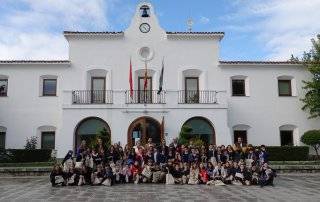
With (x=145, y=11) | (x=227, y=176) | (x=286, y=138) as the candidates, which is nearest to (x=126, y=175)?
(x=227, y=176)

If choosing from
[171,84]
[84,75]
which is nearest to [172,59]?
[171,84]

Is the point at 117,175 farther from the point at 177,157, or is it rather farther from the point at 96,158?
the point at 177,157

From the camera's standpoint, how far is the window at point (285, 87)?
86.5ft

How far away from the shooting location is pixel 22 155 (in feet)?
76.5

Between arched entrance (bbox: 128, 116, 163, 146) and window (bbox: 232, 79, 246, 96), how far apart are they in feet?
18.3

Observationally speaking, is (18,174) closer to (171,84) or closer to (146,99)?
(146,99)

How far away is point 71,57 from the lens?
83.8 ft

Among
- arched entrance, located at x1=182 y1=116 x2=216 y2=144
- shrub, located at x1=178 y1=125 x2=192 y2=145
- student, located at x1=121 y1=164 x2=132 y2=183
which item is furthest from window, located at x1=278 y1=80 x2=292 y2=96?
student, located at x1=121 y1=164 x2=132 y2=183

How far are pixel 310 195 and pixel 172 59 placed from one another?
1496 cm

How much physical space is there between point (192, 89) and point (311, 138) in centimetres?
750

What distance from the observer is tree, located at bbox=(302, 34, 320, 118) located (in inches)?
984

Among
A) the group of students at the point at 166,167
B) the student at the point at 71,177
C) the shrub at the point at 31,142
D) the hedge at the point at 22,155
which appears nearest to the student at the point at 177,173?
the group of students at the point at 166,167

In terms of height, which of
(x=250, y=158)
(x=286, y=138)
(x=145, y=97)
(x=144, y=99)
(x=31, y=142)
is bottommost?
(x=250, y=158)

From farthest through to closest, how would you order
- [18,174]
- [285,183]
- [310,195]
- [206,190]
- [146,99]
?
[146,99]
[18,174]
[285,183]
[206,190]
[310,195]
